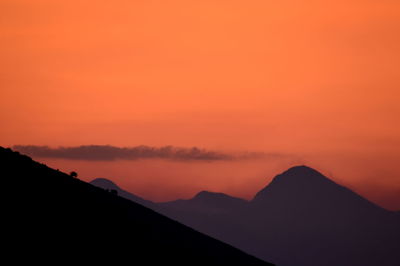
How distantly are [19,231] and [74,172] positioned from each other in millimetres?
55822

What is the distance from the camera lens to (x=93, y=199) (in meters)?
131

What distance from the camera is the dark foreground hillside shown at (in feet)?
290

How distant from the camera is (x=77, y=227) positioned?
339ft

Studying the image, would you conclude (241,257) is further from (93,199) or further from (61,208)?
(61,208)

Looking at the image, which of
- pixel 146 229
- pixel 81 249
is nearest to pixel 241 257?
pixel 146 229

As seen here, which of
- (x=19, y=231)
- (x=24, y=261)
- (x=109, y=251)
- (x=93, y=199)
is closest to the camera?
(x=24, y=261)

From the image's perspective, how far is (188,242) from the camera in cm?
15588

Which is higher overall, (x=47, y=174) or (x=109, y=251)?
(x=47, y=174)

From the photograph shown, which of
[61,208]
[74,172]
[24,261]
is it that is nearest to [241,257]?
[74,172]

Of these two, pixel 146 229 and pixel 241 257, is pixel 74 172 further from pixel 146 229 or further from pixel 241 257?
pixel 241 257

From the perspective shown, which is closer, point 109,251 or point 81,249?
point 81,249

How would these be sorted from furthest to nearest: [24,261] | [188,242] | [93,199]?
[188,242]
[93,199]
[24,261]

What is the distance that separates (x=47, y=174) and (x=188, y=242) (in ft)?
129

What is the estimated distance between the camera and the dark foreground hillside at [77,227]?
88500 millimetres
